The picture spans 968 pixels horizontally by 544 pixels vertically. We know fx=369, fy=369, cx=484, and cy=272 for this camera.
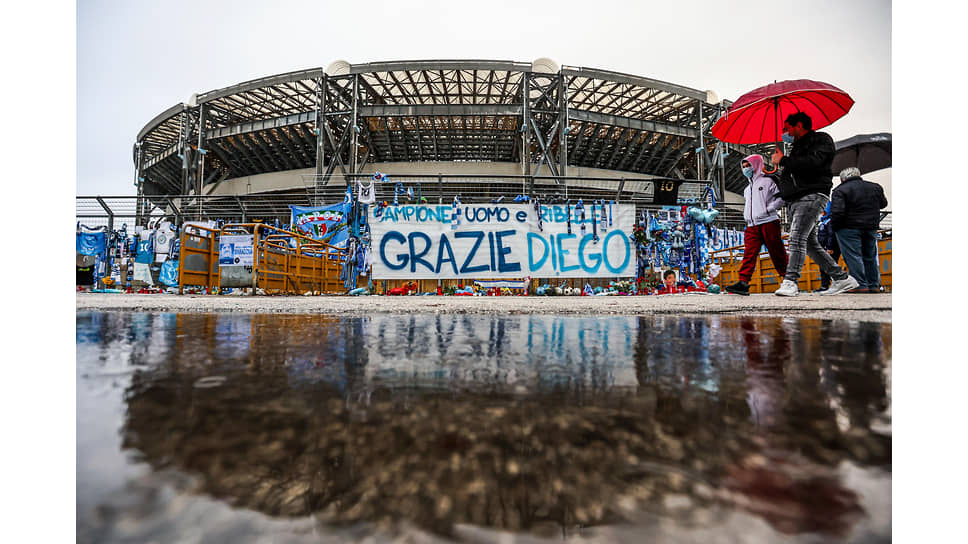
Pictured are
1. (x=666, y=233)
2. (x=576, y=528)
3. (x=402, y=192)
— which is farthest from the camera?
(x=402, y=192)

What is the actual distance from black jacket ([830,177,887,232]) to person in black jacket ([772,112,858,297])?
24.2 inches

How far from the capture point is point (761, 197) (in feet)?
10.4

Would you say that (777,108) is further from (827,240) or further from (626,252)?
(626,252)

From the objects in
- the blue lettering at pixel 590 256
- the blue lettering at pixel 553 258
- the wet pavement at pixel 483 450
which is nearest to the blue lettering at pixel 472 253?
the blue lettering at pixel 553 258

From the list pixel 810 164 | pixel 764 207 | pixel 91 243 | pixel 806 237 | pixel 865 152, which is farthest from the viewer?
pixel 91 243

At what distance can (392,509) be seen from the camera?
287 mm

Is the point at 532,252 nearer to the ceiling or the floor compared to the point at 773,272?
nearer to the ceiling

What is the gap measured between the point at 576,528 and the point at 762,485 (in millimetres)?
188

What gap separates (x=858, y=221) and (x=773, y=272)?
229cm

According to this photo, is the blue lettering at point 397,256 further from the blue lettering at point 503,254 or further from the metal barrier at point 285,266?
the blue lettering at point 503,254

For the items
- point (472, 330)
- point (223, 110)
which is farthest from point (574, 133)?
point (472, 330)

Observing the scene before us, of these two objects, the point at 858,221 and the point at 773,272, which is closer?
the point at 858,221

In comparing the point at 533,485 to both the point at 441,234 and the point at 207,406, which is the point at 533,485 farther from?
the point at 441,234

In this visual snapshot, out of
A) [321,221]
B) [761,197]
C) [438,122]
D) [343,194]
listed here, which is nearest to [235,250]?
[321,221]
